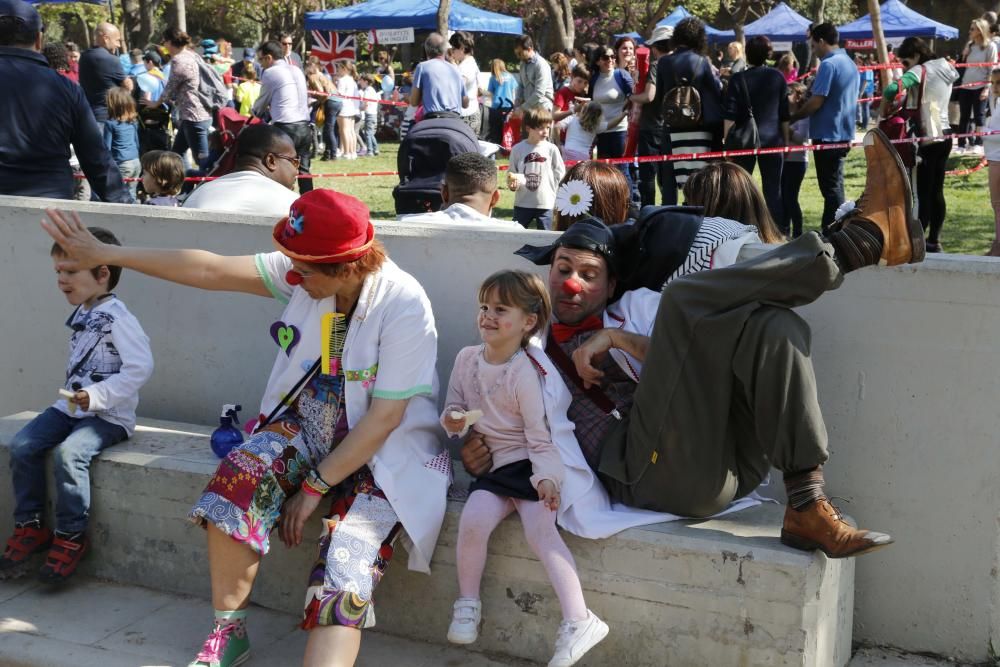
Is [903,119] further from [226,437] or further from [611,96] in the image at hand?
[226,437]

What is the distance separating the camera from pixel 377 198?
13.3 m

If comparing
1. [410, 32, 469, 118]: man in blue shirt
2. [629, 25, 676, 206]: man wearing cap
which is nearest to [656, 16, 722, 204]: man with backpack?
[629, 25, 676, 206]: man wearing cap

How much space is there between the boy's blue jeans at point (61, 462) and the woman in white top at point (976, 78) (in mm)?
12820

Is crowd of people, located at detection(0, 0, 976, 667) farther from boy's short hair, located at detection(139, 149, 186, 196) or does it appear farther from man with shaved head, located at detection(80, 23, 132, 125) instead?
man with shaved head, located at detection(80, 23, 132, 125)

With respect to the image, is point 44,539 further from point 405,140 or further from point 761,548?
point 405,140

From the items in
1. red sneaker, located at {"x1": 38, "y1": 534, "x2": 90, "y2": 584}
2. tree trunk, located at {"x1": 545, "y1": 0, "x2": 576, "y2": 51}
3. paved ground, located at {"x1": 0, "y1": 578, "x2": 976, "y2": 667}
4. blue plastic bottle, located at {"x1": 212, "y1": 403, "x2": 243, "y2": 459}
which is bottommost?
paved ground, located at {"x1": 0, "y1": 578, "x2": 976, "y2": 667}

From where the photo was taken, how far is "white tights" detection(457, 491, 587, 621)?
345 centimetres

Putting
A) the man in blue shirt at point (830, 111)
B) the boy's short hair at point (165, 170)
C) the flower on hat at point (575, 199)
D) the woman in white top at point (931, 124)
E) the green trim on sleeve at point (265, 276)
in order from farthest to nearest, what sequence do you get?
the man in blue shirt at point (830, 111)
the woman in white top at point (931, 124)
the boy's short hair at point (165, 170)
the flower on hat at point (575, 199)
the green trim on sleeve at point (265, 276)

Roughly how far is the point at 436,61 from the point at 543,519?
8173mm

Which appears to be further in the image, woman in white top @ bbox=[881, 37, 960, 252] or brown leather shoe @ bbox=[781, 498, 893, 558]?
woman in white top @ bbox=[881, 37, 960, 252]

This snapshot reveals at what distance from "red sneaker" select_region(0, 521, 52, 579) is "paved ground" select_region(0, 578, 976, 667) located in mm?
68

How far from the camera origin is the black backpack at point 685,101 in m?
9.08

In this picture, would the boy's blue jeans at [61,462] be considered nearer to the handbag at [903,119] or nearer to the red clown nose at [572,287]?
the red clown nose at [572,287]

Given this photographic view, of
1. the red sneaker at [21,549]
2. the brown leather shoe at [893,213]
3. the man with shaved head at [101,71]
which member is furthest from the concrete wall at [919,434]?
the man with shaved head at [101,71]
